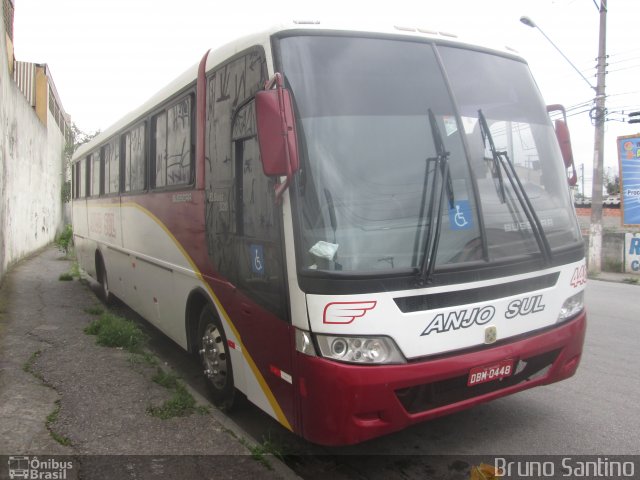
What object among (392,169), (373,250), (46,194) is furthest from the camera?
(46,194)

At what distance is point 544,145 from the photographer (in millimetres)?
3918

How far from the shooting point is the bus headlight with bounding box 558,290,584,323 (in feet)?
12.0

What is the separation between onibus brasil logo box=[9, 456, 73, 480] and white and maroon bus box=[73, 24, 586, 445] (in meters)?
1.26

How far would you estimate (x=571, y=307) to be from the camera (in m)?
3.75

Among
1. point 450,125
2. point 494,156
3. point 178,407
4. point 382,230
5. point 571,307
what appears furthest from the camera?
point 178,407

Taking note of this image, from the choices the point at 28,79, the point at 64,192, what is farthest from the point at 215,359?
the point at 64,192

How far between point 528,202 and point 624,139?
16.2 metres

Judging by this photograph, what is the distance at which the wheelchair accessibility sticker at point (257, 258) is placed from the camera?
3451mm

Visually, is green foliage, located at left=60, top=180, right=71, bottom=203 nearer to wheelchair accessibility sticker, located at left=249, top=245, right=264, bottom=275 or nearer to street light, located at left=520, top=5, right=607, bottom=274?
street light, located at left=520, top=5, right=607, bottom=274

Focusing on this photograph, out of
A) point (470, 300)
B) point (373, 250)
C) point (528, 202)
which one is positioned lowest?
point (470, 300)

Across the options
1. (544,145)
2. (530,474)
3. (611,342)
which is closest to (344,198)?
(544,145)

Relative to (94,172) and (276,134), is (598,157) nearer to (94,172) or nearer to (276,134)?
(94,172)

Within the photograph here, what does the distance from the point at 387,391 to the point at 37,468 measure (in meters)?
2.21

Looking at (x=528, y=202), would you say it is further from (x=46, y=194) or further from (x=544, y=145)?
(x=46, y=194)
